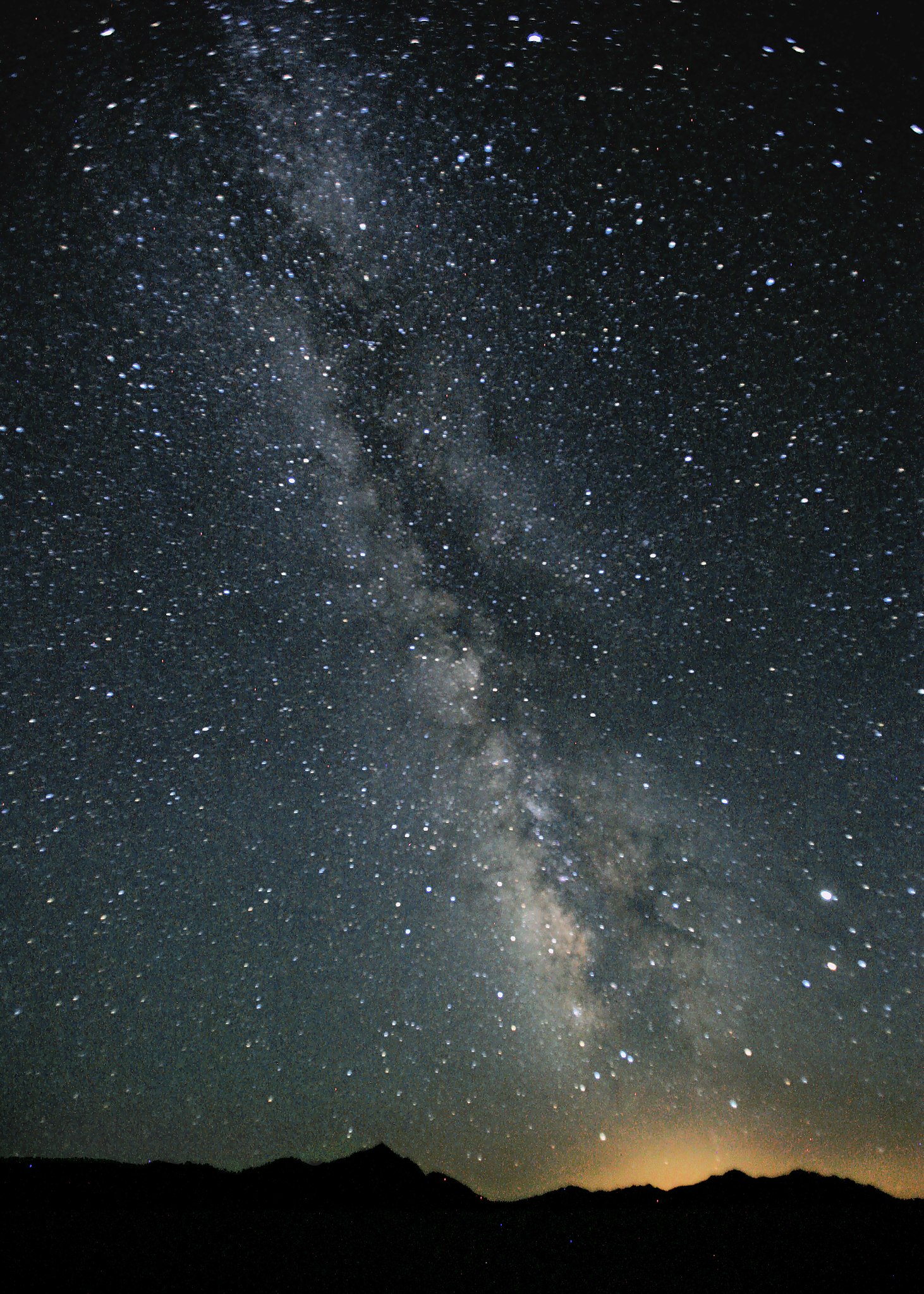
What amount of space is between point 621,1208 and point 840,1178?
2635 cm

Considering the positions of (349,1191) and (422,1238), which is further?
(349,1191)

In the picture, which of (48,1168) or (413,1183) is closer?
(48,1168)

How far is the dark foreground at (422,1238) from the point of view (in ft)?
51.4

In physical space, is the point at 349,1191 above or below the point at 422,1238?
below

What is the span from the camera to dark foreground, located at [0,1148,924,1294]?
15.7m

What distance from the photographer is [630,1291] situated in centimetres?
1501

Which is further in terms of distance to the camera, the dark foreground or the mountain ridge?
the mountain ridge

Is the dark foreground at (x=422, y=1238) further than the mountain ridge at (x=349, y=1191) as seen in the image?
No

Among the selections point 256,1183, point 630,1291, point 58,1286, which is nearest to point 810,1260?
point 630,1291

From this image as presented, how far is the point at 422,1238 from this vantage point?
23.5 m

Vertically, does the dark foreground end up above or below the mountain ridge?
above

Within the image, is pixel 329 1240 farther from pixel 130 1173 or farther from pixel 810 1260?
pixel 130 1173

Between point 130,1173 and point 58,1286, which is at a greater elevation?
point 58,1286

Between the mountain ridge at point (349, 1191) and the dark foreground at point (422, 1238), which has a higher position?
the dark foreground at point (422, 1238)
